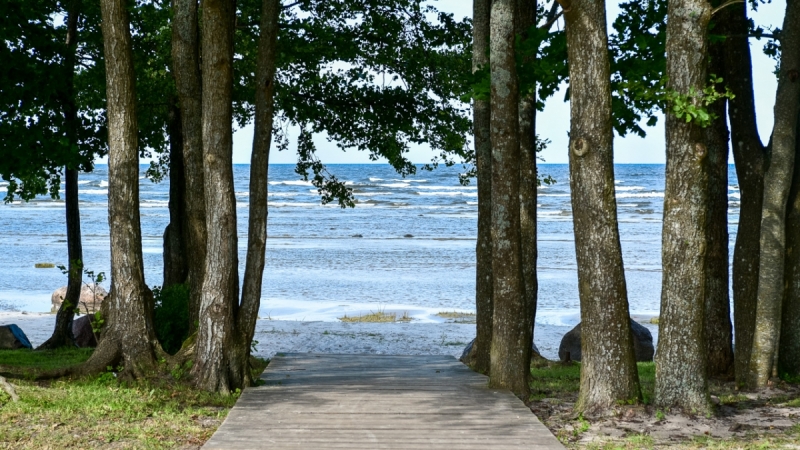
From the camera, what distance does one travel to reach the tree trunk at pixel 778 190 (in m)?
8.70

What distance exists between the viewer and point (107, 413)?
24.0 ft

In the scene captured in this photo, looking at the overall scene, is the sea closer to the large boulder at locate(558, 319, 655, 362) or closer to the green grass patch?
the large boulder at locate(558, 319, 655, 362)

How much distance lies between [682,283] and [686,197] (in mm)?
694

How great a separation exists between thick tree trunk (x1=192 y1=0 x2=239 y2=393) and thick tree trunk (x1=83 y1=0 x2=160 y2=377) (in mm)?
677

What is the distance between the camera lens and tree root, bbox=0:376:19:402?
7.53 meters

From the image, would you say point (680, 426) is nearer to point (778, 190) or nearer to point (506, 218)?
point (506, 218)

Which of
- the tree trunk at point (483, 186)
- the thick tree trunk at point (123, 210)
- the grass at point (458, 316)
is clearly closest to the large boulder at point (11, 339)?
the thick tree trunk at point (123, 210)

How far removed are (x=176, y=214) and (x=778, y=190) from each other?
28.5ft

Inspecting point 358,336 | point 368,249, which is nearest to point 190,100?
point 358,336

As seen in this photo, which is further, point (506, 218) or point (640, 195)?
point (640, 195)

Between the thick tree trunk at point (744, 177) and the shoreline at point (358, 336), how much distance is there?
447 centimetres

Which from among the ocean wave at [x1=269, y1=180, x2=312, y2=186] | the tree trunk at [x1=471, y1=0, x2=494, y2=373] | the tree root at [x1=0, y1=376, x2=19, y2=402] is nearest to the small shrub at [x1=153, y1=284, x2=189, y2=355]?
the tree root at [x1=0, y1=376, x2=19, y2=402]

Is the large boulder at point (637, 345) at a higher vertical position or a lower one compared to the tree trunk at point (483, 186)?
lower

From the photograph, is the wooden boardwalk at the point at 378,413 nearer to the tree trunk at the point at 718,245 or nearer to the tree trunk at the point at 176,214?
the tree trunk at the point at 718,245
